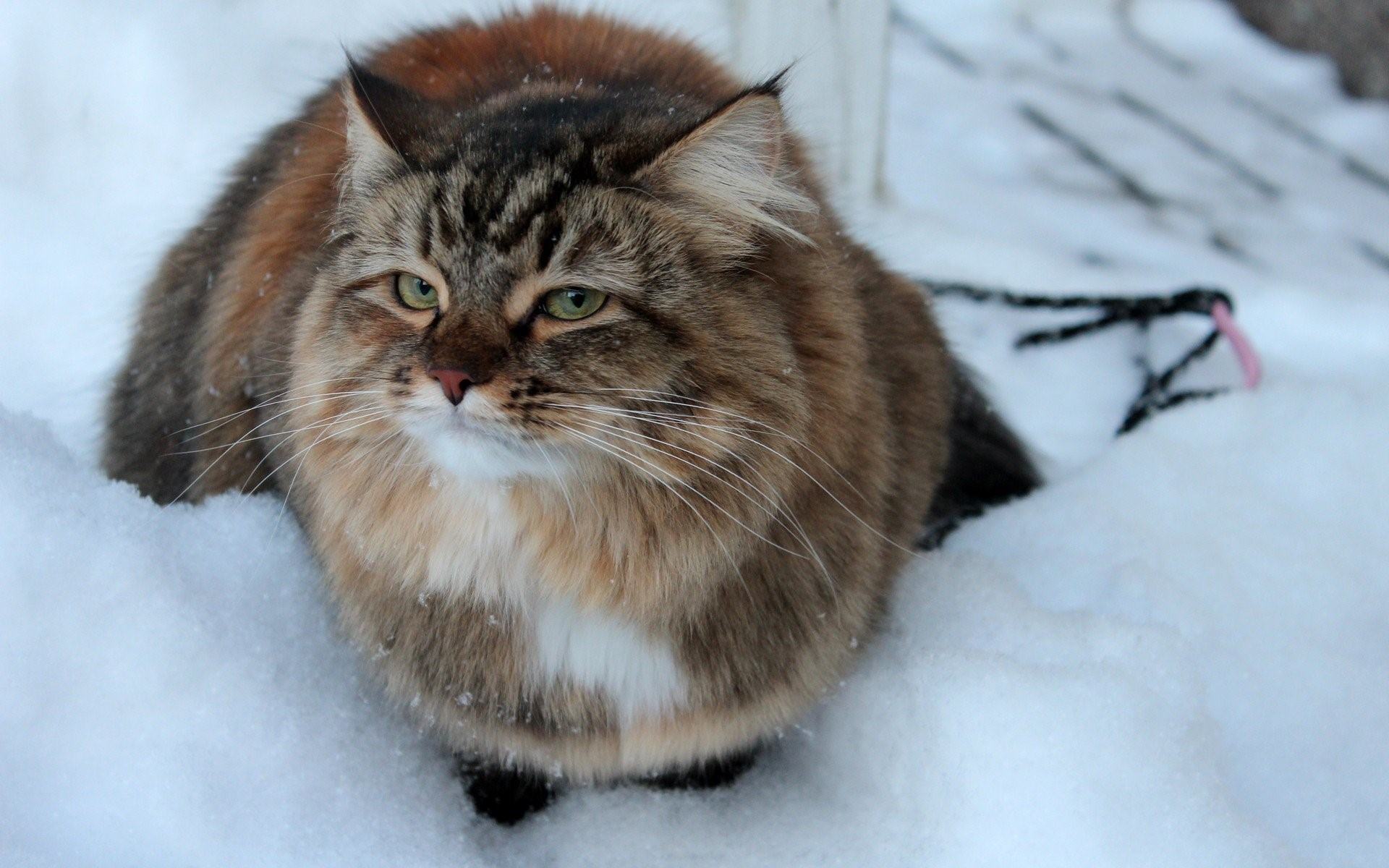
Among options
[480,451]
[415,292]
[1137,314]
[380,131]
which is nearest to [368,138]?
[380,131]

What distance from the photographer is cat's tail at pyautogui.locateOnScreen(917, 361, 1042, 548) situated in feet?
7.09

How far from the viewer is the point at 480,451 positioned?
120 centimetres

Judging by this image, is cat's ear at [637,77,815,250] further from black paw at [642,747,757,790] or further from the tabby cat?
black paw at [642,747,757,790]

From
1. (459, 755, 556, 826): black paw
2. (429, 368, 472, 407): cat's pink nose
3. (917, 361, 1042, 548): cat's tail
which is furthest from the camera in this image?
(917, 361, 1042, 548): cat's tail

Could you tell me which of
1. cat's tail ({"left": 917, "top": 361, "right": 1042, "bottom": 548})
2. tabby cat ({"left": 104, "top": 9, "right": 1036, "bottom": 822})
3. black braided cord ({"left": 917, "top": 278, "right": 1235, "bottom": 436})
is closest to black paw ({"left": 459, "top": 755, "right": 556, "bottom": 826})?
tabby cat ({"left": 104, "top": 9, "right": 1036, "bottom": 822})

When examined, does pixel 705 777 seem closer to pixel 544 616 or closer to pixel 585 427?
pixel 544 616

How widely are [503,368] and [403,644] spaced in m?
0.43

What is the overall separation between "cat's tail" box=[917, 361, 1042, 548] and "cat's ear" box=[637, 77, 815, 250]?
91 cm

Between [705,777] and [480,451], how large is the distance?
2.13ft

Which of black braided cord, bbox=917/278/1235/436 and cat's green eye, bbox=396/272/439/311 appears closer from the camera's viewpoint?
cat's green eye, bbox=396/272/439/311

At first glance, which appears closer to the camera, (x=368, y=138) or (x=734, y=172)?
(x=734, y=172)

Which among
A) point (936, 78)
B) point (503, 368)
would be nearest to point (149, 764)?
point (503, 368)

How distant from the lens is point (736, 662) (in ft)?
4.65

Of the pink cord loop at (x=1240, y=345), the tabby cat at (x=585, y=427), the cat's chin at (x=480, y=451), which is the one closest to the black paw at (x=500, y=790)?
the tabby cat at (x=585, y=427)
